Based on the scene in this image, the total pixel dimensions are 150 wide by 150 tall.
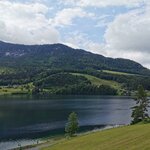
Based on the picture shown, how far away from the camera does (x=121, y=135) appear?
62250 mm

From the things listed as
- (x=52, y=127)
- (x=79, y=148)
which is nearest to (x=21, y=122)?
(x=52, y=127)

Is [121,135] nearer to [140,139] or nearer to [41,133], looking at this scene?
[140,139]

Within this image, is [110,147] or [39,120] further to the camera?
[39,120]

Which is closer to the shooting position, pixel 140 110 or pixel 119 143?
pixel 119 143

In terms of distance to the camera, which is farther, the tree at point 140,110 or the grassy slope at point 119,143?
the tree at point 140,110

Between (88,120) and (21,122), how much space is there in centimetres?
3347

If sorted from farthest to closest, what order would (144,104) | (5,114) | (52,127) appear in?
(5,114)
(52,127)
(144,104)

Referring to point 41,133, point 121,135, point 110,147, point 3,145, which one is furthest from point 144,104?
point 110,147

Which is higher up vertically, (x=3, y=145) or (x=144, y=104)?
(x=144, y=104)

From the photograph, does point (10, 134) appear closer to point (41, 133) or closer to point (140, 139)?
point (41, 133)

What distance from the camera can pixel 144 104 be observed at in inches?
4813

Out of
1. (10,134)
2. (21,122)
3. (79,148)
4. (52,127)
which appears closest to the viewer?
(79,148)

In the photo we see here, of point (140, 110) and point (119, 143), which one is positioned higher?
point (140, 110)

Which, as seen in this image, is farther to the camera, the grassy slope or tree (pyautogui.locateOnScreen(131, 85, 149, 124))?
tree (pyautogui.locateOnScreen(131, 85, 149, 124))
